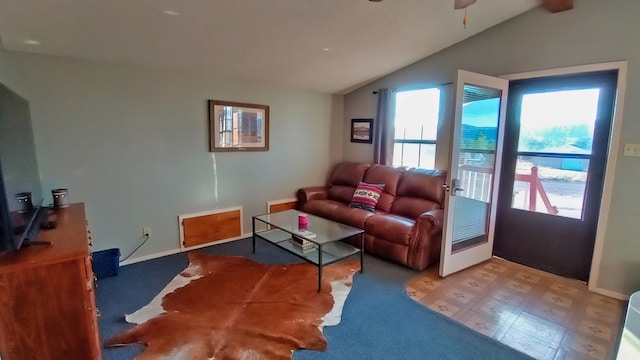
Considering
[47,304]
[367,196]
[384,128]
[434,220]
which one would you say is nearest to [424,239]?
[434,220]

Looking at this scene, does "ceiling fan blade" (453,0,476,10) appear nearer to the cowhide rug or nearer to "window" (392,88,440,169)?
"window" (392,88,440,169)

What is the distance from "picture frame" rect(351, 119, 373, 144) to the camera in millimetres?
4543

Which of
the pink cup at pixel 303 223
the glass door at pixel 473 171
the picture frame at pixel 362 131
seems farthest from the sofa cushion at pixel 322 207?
the glass door at pixel 473 171

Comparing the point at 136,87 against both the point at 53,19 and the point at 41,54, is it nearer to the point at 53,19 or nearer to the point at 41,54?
the point at 41,54

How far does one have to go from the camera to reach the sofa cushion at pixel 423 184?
3.58 meters

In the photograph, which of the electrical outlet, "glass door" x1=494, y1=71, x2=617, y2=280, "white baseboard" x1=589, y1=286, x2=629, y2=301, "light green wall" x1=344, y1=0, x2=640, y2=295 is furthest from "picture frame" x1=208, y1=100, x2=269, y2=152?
"white baseboard" x1=589, y1=286, x2=629, y2=301

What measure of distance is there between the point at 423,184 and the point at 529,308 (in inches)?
63.1

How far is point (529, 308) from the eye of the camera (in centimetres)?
252

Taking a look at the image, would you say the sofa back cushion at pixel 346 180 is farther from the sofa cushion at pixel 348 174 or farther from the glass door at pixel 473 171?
the glass door at pixel 473 171

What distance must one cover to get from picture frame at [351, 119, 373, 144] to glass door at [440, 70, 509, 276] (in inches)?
66.7

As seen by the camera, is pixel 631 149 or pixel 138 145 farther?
pixel 138 145

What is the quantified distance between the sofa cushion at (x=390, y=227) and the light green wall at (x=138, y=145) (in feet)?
4.81

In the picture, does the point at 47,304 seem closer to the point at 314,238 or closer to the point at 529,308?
the point at 314,238

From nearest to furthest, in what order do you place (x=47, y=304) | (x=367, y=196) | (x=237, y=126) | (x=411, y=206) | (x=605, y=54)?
1. (x=47, y=304)
2. (x=605, y=54)
3. (x=411, y=206)
4. (x=237, y=126)
5. (x=367, y=196)
